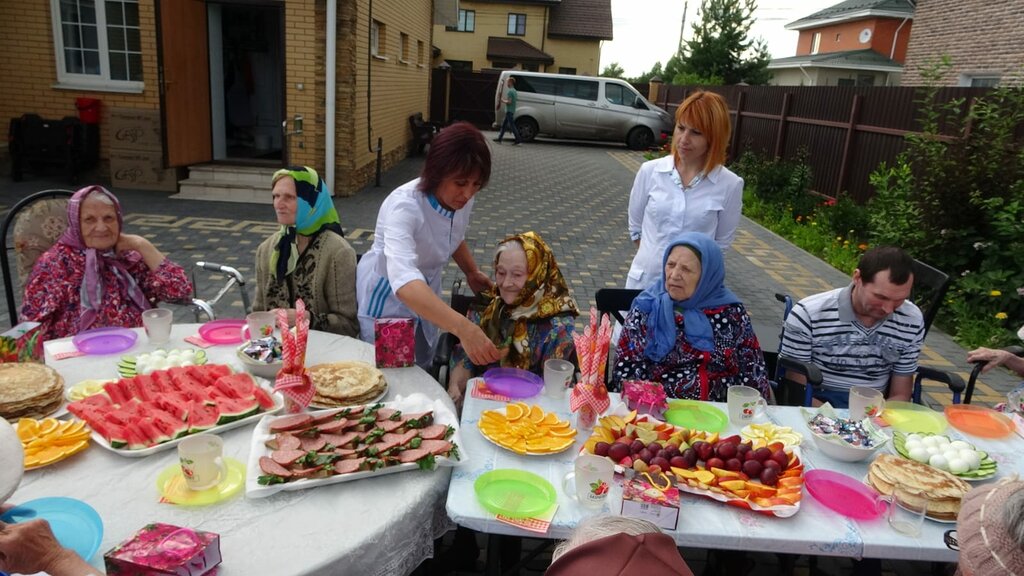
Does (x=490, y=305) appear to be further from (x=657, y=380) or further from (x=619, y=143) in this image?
(x=619, y=143)

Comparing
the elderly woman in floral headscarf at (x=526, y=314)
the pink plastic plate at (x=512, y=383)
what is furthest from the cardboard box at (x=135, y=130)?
the pink plastic plate at (x=512, y=383)

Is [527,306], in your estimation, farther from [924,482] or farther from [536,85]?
[536,85]

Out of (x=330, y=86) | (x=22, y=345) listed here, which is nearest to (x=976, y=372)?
(x=22, y=345)

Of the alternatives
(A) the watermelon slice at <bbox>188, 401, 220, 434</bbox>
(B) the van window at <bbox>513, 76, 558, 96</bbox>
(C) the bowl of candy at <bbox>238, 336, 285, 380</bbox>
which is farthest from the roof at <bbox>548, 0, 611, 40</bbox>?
(A) the watermelon slice at <bbox>188, 401, 220, 434</bbox>

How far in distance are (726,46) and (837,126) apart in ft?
59.3

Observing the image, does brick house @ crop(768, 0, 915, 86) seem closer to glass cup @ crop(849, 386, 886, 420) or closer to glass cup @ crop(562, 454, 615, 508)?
glass cup @ crop(849, 386, 886, 420)

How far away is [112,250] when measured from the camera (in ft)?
11.2

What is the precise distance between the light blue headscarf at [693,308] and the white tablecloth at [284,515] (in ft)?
4.51

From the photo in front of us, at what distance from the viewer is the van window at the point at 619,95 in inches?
813

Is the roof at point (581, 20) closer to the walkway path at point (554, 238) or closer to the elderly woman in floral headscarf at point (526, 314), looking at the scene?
the walkway path at point (554, 238)

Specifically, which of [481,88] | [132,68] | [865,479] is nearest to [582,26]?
[481,88]

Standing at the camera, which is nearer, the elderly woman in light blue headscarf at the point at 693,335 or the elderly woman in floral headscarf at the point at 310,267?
the elderly woman in light blue headscarf at the point at 693,335

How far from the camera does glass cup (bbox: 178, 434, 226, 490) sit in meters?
1.82

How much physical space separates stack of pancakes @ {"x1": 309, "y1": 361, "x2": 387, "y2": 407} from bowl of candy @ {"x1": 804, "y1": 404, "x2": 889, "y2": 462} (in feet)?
5.60
